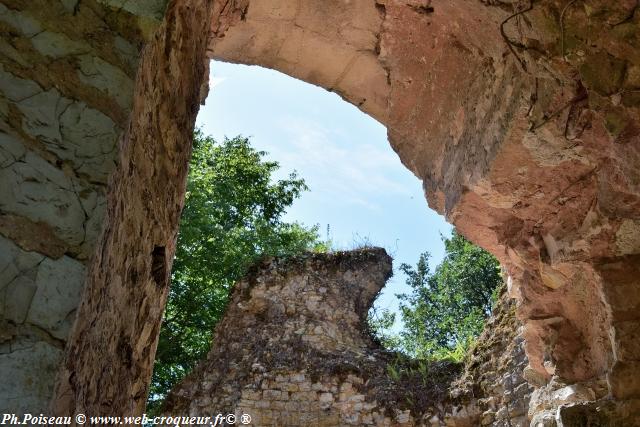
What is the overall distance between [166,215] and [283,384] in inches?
222

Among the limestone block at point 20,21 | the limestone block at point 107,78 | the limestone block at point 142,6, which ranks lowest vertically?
the limestone block at point 107,78

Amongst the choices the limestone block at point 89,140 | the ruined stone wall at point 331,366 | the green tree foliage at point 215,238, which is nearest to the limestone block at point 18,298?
the limestone block at point 89,140

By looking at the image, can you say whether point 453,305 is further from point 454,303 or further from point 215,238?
point 215,238

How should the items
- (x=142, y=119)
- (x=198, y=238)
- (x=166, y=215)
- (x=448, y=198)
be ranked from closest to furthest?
(x=142, y=119)
(x=166, y=215)
(x=448, y=198)
(x=198, y=238)

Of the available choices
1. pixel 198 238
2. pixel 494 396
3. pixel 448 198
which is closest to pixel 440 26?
pixel 448 198

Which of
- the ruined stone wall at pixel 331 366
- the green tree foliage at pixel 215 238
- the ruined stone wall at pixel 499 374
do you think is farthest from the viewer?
the green tree foliage at pixel 215 238

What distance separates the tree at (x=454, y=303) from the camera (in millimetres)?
16953

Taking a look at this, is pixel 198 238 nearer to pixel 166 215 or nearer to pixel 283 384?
pixel 283 384

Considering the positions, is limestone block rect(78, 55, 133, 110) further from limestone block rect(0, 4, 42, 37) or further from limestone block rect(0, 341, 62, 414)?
limestone block rect(0, 341, 62, 414)

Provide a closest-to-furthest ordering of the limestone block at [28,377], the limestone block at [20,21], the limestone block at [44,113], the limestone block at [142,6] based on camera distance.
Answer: the limestone block at [28,377]
the limestone block at [44,113]
the limestone block at [20,21]
the limestone block at [142,6]

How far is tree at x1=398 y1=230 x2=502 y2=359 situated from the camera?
55.6 ft

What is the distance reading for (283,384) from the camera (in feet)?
25.7

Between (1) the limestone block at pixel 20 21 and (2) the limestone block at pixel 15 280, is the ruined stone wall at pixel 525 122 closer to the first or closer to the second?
(1) the limestone block at pixel 20 21

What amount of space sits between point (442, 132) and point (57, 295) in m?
2.55
